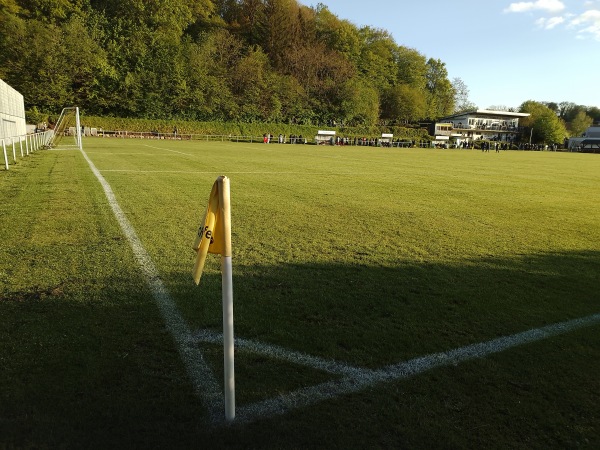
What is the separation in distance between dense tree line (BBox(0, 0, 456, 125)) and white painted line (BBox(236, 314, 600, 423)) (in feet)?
210

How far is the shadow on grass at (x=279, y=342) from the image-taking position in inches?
103

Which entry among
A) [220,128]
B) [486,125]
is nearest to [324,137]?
[220,128]

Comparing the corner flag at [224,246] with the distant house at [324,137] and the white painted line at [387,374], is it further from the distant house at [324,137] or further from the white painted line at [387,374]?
the distant house at [324,137]

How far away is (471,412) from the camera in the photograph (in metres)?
2.89

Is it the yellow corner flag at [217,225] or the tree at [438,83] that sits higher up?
the tree at [438,83]

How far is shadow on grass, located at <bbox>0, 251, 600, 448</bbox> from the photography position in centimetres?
262

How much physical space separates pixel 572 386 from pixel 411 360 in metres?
1.17

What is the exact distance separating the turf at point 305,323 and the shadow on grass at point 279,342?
1 cm

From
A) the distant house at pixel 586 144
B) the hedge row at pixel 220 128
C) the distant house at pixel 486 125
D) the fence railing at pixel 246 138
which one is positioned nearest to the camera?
the fence railing at pixel 246 138

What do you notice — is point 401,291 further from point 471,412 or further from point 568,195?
point 568,195

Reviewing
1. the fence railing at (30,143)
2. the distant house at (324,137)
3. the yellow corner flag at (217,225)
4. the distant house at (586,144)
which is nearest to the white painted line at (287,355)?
the yellow corner flag at (217,225)

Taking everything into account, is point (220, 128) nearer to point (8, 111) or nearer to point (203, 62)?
point (203, 62)

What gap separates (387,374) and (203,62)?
73717mm

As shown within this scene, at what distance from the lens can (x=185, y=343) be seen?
12.0 feet
